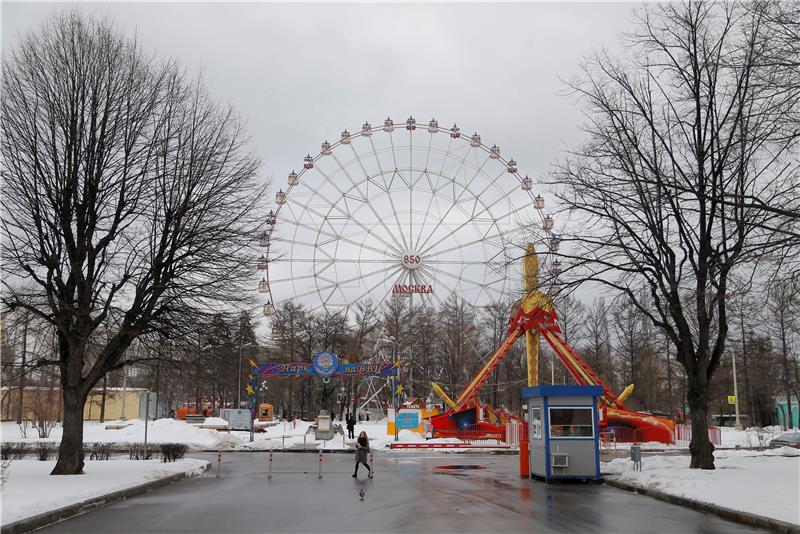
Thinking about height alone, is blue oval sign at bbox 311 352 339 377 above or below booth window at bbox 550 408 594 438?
above

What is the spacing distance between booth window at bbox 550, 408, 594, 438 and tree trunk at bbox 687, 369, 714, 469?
9.83ft

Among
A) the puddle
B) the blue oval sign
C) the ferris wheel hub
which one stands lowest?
the puddle

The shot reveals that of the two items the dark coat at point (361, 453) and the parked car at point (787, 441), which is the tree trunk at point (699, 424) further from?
the parked car at point (787, 441)

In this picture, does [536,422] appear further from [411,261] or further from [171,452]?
[411,261]

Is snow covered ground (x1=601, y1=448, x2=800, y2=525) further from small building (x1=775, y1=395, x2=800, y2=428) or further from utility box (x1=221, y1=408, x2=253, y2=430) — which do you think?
small building (x1=775, y1=395, x2=800, y2=428)

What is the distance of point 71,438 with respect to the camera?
19.3 metres

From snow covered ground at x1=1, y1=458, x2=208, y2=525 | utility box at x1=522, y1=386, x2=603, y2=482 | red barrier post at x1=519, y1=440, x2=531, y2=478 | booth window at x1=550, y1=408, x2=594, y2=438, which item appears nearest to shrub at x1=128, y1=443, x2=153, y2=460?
snow covered ground at x1=1, y1=458, x2=208, y2=525

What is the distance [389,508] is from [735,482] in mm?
8208

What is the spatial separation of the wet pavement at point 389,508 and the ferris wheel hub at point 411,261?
91.3 feet

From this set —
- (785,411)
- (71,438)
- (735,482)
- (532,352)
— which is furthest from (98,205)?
(785,411)

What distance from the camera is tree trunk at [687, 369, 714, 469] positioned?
20.5 metres

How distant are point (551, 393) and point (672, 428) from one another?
73.5 ft

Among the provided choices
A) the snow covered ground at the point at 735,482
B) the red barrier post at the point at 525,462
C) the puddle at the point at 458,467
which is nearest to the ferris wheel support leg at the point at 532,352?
the puddle at the point at 458,467

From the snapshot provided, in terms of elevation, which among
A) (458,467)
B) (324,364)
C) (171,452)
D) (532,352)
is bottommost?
(458,467)
